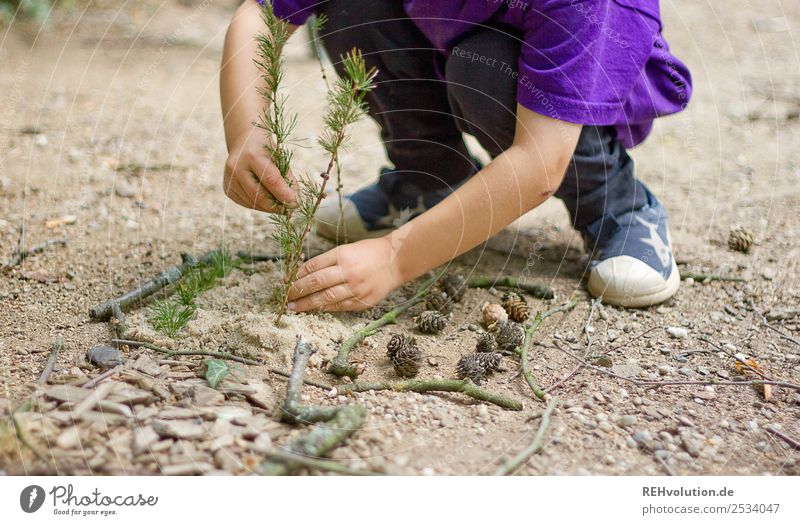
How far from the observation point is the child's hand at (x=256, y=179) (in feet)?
6.10

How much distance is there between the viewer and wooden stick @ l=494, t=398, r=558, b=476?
1.40 metres

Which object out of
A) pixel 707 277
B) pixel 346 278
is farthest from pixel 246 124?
pixel 707 277

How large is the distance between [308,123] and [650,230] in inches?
69.1

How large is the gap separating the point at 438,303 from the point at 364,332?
29cm

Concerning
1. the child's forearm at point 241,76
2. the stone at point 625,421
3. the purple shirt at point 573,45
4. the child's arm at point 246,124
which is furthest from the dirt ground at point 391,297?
the purple shirt at point 573,45

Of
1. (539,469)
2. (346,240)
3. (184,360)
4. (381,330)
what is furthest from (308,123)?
(539,469)

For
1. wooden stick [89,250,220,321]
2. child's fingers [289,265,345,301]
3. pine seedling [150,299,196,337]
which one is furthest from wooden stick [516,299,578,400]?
wooden stick [89,250,220,321]

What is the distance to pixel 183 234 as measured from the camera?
253 cm

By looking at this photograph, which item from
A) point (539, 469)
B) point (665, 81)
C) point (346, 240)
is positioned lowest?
point (539, 469)

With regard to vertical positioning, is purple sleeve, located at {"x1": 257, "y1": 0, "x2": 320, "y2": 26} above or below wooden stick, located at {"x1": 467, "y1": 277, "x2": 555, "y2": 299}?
above

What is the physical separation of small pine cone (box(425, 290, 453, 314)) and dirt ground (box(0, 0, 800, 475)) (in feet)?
0.24

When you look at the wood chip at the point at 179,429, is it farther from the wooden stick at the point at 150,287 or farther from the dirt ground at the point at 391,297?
the wooden stick at the point at 150,287

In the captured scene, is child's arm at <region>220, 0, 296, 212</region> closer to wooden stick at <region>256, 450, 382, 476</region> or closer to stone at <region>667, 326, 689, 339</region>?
wooden stick at <region>256, 450, 382, 476</region>

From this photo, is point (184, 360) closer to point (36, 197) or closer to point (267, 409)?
point (267, 409)
